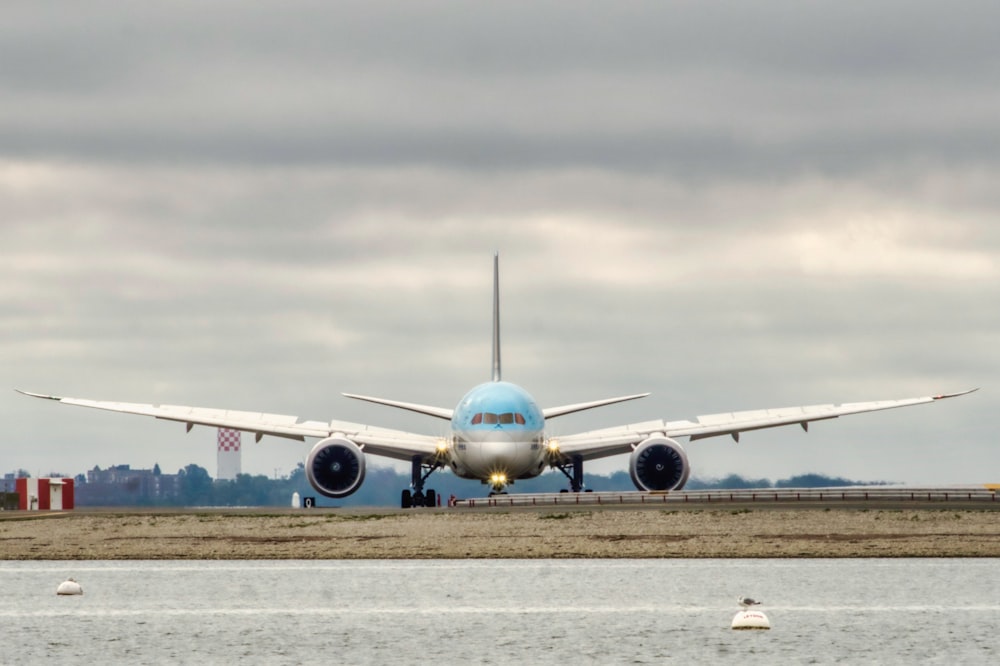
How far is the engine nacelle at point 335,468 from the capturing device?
2640 inches

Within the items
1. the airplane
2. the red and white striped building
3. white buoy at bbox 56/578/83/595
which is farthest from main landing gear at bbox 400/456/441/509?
white buoy at bbox 56/578/83/595

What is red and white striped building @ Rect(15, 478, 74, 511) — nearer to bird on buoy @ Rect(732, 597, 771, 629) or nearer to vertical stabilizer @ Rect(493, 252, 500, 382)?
vertical stabilizer @ Rect(493, 252, 500, 382)

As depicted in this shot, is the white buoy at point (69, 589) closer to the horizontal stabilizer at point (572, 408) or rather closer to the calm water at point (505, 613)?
the calm water at point (505, 613)

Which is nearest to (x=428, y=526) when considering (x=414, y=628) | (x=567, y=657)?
(x=414, y=628)

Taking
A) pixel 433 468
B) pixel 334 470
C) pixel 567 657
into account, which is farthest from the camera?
pixel 433 468

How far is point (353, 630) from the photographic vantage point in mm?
22484

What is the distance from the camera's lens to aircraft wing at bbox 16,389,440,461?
229ft

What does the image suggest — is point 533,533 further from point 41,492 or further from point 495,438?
point 41,492

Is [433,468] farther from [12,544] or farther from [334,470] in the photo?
[12,544]

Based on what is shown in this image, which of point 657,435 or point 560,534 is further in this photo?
point 657,435

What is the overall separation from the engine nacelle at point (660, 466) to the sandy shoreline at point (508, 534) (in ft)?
40.5

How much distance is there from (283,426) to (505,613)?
48.5 m

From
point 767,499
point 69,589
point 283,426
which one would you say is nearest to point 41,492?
point 283,426

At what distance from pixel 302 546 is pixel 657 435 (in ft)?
96.6
